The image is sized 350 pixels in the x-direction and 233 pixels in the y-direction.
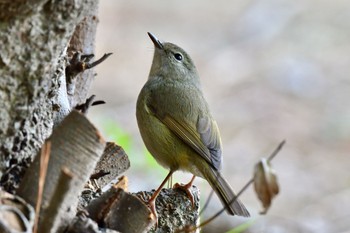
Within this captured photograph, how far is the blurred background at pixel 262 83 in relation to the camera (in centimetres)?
927

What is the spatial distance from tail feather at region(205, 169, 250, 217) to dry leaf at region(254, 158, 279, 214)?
92 centimetres

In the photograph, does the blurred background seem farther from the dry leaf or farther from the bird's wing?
the dry leaf

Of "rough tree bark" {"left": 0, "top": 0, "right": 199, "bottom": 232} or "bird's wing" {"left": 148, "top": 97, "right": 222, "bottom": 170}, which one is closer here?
"rough tree bark" {"left": 0, "top": 0, "right": 199, "bottom": 232}

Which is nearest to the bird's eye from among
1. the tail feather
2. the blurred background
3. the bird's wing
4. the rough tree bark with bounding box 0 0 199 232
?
the bird's wing

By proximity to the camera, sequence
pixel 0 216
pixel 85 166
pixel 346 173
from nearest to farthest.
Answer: pixel 0 216 < pixel 85 166 < pixel 346 173

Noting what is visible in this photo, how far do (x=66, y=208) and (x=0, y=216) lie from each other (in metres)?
0.23

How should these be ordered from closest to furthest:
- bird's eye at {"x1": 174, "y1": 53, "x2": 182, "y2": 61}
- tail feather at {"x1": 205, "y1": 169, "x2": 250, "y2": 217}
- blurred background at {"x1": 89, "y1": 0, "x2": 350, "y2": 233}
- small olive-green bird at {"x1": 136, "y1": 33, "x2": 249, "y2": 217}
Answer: tail feather at {"x1": 205, "y1": 169, "x2": 250, "y2": 217}
small olive-green bird at {"x1": 136, "y1": 33, "x2": 249, "y2": 217}
bird's eye at {"x1": 174, "y1": 53, "x2": 182, "y2": 61}
blurred background at {"x1": 89, "y1": 0, "x2": 350, "y2": 233}

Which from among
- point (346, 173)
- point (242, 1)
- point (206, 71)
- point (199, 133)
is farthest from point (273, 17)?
point (199, 133)

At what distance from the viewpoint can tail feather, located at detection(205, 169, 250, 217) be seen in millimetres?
3734

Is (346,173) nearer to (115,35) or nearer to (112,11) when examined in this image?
(115,35)

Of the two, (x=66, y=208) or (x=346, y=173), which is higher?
(x=346, y=173)

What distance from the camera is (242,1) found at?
13867mm

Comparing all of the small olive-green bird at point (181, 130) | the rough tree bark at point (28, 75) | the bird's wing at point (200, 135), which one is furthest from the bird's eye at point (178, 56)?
the rough tree bark at point (28, 75)

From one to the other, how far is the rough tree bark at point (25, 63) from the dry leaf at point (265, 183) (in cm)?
78
